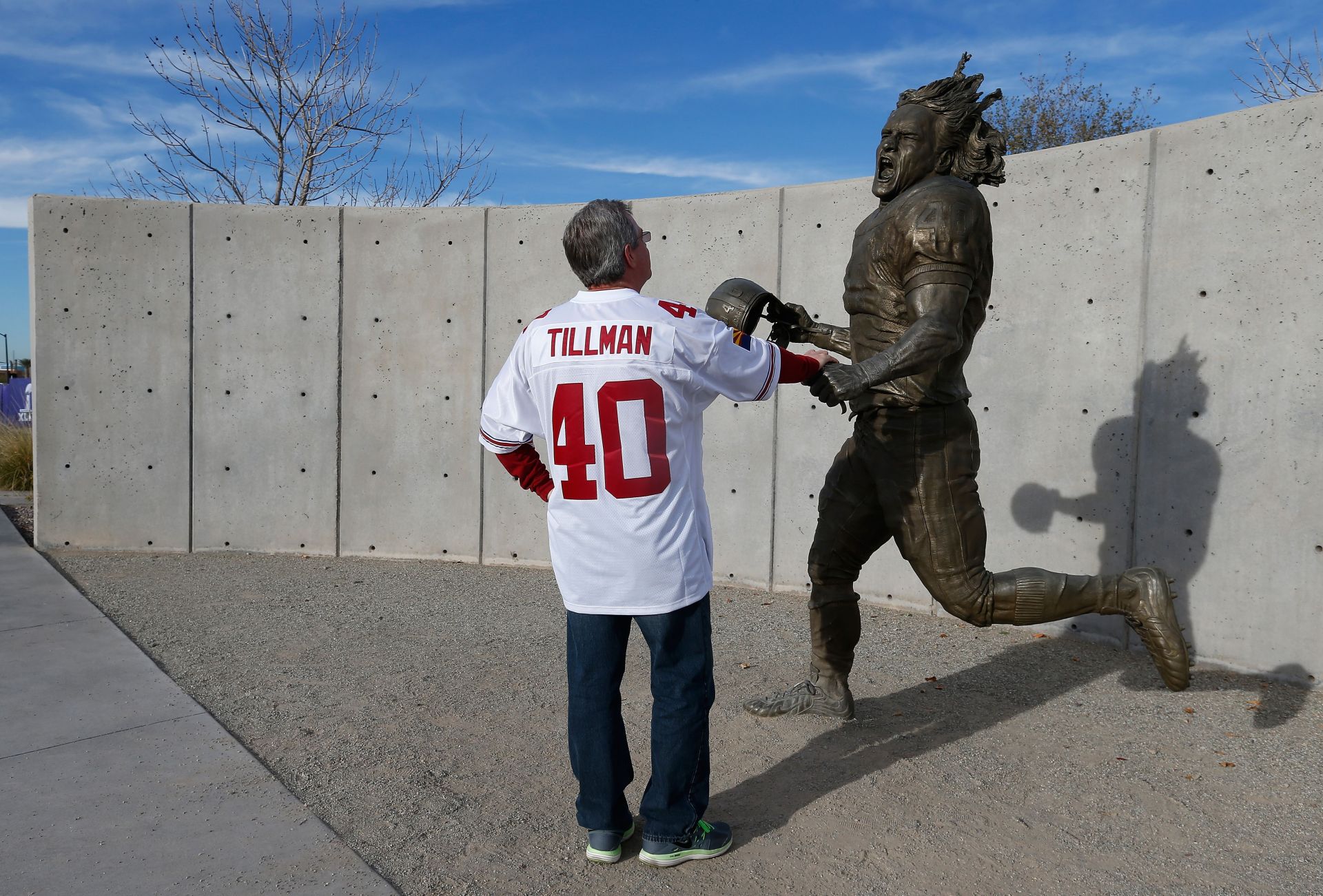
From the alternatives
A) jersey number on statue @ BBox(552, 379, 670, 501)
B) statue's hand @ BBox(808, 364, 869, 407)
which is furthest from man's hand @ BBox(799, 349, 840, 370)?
jersey number on statue @ BBox(552, 379, 670, 501)

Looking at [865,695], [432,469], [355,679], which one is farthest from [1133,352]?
[432,469]

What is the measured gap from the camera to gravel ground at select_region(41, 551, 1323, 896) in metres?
2.52

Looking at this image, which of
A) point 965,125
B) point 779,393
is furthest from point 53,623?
point 965,125

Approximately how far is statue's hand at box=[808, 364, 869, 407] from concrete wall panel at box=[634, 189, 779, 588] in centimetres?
317

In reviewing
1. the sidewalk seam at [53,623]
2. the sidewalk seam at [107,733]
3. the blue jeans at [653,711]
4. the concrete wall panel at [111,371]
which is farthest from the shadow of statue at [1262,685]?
the concrete wall panel at [111,371]

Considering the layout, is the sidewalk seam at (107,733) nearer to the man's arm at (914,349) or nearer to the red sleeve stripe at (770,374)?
the red sleeve stripe at (770,374)

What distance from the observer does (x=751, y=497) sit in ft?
19.4

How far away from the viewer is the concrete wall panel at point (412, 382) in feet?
21.4

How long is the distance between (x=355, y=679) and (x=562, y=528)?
Answer: 83.0 inches

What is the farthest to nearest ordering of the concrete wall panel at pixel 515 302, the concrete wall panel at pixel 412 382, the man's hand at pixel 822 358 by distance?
the concrete wall panel at pixel 412 382 → the concrete wall panel at pixel 515 302 → the man's hand at pixel 822 358

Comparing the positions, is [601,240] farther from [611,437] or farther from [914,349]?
[914,349]

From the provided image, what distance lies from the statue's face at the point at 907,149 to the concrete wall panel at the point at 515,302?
3.29m

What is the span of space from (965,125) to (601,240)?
4.99ft

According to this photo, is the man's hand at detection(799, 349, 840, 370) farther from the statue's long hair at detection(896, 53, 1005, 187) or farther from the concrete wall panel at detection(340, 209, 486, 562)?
the concrete wall panel at detection(340, 209, 486, 562)
